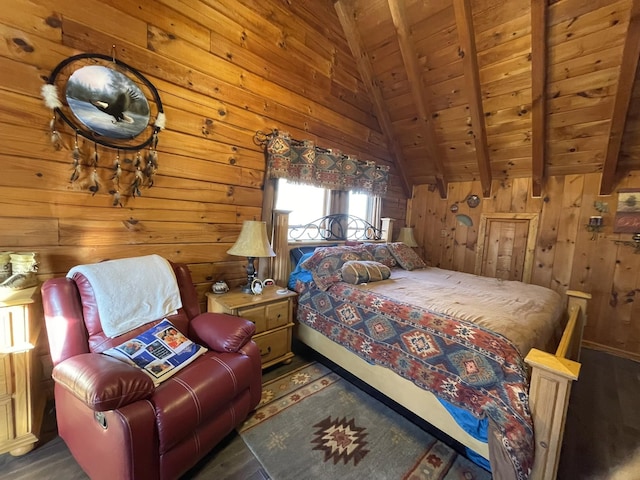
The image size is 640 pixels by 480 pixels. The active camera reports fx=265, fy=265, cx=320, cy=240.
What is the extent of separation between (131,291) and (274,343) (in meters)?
1.15

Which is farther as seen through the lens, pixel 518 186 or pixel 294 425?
pixel 518 186

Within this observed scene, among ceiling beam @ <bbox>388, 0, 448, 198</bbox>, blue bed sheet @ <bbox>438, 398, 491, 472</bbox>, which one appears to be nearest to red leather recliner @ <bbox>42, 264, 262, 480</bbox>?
blue bed sheet @ <bbox>438, 398, 491, 472</bbox>

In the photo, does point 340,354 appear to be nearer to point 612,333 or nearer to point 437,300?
point 437,300

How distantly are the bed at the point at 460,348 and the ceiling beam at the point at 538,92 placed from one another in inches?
61.0

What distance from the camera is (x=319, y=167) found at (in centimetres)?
306

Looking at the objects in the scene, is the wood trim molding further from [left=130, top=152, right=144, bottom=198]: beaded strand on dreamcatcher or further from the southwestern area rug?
[left=130, top=152, right=144, bottom=198]: beaded strand on dreamcatcher

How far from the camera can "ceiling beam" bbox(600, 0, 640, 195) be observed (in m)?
1.99

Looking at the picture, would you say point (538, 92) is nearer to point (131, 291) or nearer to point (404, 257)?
point (404, 257)

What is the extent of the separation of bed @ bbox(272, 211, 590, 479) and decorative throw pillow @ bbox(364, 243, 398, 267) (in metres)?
0.32

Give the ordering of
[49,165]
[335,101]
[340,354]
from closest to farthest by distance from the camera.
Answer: [49,165] < [340,354] < [335,101]

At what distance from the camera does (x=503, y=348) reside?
1.36m

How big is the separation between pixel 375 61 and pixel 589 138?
2467mm

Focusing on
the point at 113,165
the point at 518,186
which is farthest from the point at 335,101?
the point at 518,186

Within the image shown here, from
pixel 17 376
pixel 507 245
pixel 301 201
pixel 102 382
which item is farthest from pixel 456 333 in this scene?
pixel 507 245
